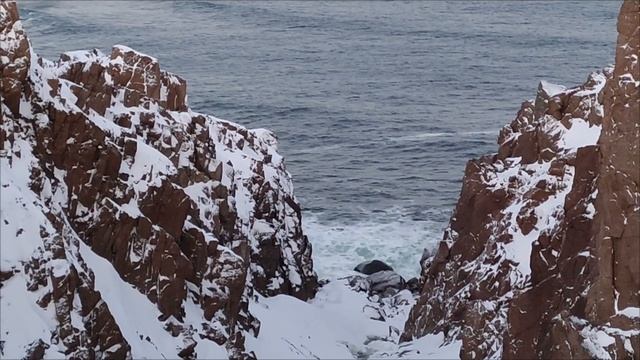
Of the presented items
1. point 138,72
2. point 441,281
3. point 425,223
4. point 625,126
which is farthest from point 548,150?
point 425,223

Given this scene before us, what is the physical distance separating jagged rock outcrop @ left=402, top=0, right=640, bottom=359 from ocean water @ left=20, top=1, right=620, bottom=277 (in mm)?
26483

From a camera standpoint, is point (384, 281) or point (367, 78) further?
point (367, 78)

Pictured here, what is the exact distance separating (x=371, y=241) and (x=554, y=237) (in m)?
44.5

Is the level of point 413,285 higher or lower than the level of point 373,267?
lower

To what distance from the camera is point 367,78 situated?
153 meters

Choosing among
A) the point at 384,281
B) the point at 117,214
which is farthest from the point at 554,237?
the point at 384,281

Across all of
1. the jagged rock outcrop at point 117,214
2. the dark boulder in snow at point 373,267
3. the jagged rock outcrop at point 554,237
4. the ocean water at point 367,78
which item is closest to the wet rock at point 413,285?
the dark boulder in snow at point 373,267

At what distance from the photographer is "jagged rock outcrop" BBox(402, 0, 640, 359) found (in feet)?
161

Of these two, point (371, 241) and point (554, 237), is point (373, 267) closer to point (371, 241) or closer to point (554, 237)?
point (371, 241)

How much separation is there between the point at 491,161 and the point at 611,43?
96.5 m

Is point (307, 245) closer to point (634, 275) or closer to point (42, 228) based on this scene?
point (42, 228)

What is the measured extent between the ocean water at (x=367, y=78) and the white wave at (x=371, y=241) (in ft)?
0.59

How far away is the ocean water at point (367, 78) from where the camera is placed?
11131 cm

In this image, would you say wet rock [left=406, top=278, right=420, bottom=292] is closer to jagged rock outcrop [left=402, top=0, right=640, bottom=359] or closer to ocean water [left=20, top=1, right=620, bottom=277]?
ocean water [left=20, top=1, right=620, bottom=277]
